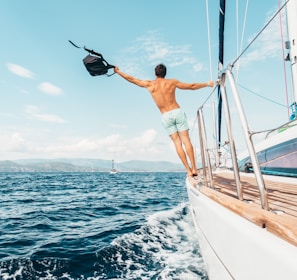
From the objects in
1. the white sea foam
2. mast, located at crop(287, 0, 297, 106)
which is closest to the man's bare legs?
the white sea foam

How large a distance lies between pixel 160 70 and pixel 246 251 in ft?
→ 10.3

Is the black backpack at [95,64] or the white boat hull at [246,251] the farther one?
the black backpack at [95,64]

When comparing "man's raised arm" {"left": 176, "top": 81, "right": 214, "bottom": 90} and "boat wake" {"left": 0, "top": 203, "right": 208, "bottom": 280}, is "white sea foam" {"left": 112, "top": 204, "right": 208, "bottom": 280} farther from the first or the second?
"man's raised arm" {"left": 176, "top": 81, "right": 214, "bottom": 90}

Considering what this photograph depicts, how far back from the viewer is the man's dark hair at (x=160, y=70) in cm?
400

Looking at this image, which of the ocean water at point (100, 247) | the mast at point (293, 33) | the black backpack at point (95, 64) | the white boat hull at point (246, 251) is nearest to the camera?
the white boat hull at point (246, 251)

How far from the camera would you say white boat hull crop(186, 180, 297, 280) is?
3.58ft

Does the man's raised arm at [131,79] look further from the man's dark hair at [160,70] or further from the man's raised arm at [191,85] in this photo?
the man's raised arm at [191,85]

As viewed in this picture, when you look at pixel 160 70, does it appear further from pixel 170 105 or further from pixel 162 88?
pixel 170 105

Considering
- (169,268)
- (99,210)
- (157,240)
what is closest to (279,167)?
(169,268)

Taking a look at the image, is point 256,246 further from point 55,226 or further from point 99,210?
point 99,210

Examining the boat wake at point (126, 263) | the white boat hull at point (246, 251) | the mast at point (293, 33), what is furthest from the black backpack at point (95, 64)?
the mast at point (293, 33)

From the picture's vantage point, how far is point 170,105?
4.04 meters

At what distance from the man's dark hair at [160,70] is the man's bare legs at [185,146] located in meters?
0.98

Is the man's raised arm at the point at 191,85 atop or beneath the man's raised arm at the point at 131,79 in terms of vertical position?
beneath
